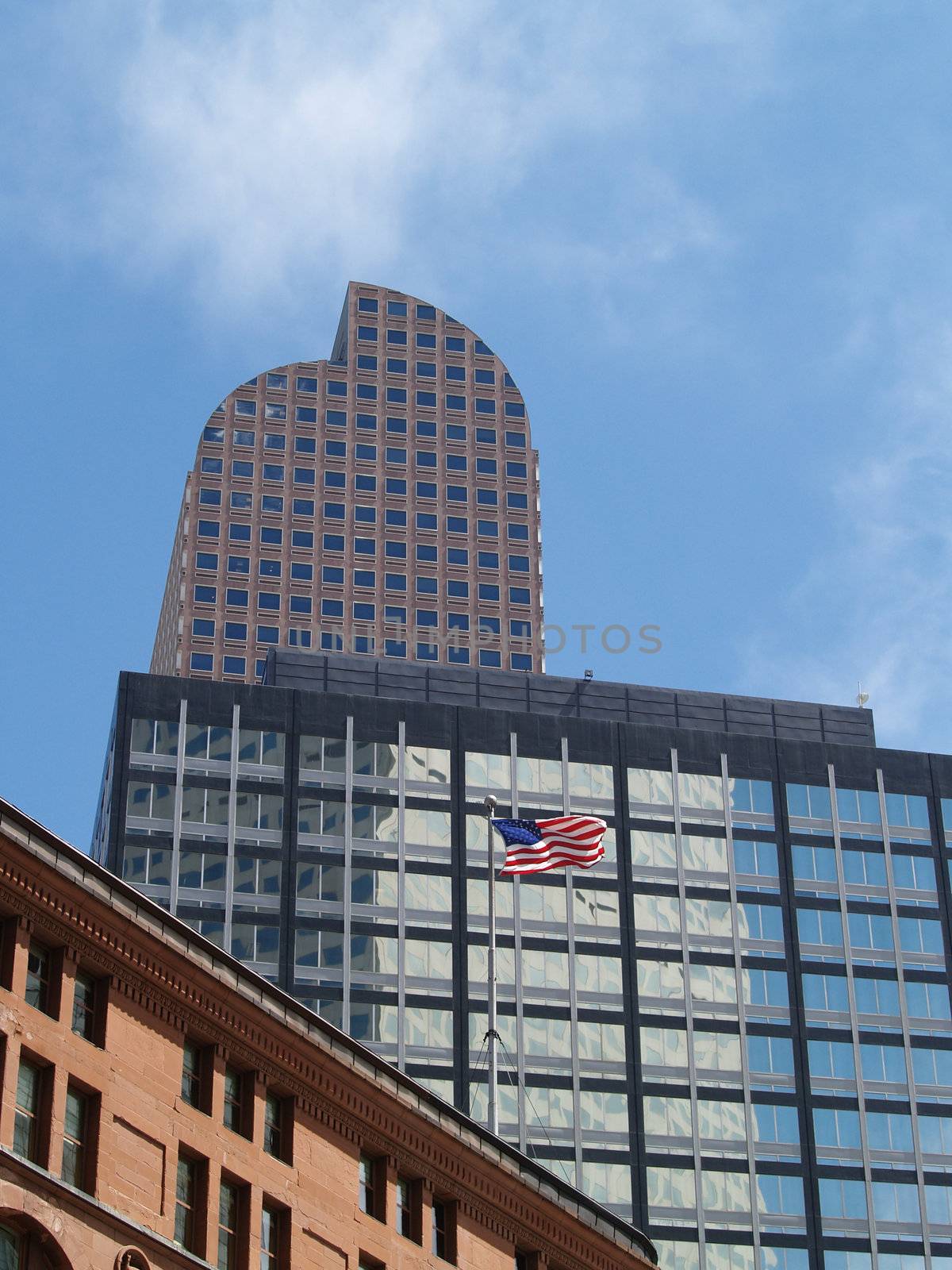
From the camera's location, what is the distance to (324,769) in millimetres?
152375

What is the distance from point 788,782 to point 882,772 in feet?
21.8

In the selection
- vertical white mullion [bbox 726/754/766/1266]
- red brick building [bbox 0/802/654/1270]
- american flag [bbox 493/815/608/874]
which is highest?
vertical white mullion [bbox 726/754/766/1266]

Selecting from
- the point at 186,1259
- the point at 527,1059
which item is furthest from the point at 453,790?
the point at 186,1259

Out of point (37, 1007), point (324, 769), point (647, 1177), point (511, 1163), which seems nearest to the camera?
point (37, 1007)

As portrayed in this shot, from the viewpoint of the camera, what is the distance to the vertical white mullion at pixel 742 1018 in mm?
142625

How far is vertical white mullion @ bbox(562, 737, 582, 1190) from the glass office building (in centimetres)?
16

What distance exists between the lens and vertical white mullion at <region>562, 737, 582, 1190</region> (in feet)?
466

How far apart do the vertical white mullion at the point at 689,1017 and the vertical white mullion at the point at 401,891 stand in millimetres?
17826

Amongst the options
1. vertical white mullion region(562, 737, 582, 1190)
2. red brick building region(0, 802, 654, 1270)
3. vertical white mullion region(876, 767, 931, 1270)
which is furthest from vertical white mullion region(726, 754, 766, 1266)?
red brick building region(0, 802, 654, 1270)

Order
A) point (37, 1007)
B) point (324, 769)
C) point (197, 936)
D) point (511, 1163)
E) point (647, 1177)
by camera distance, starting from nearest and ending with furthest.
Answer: point (37, 1007) < point (197, 936) < point (511, 1163) < point (647, 1177) < point (324, 769)

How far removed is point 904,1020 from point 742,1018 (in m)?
10.6

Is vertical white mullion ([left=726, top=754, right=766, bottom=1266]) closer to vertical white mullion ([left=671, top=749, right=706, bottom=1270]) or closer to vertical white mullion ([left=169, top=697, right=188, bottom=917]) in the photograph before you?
vertical white mullion ([left=671, top=749, right=706, bottom=1270])

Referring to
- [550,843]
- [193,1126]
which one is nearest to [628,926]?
[550,843]

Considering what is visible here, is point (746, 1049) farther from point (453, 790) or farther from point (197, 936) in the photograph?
point (197, 936)
